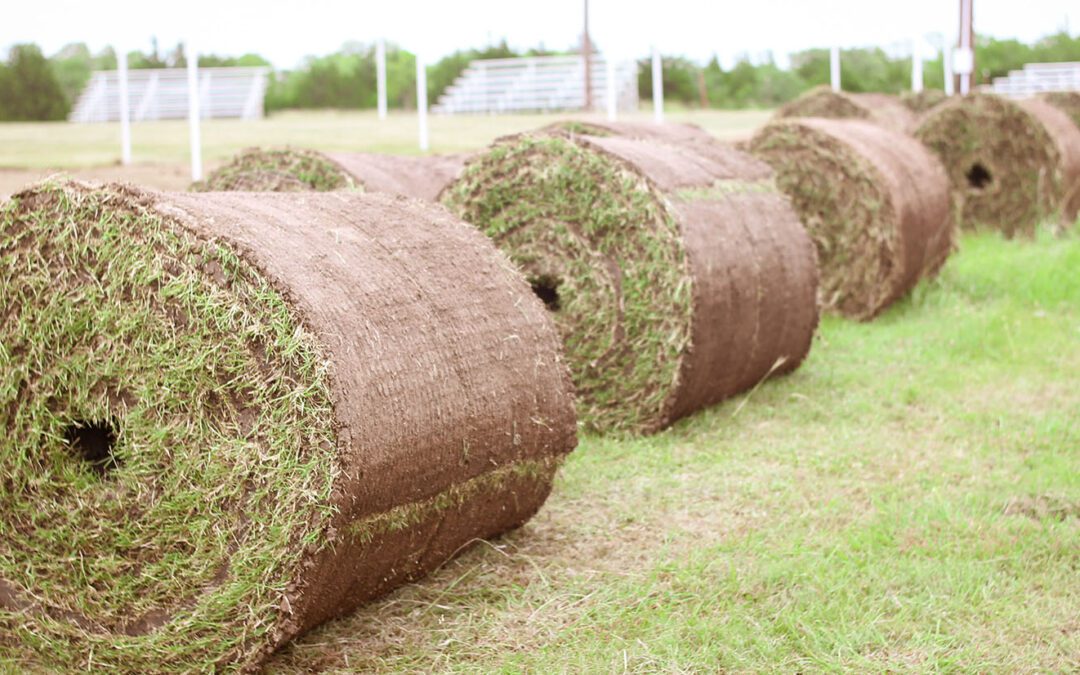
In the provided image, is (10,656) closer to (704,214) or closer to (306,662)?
(306,662)

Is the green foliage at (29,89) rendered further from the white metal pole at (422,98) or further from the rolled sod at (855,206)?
the rolled sod at (855,206)

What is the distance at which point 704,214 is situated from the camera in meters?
6.36

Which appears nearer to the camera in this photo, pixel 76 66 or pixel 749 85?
pixel 76 66

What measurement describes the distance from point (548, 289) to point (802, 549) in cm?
258

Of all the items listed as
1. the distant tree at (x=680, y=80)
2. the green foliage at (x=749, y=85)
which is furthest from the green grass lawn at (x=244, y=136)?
the green foliage at (x=749, y=85)

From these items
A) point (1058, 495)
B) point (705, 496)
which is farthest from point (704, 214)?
point (1058, 495)

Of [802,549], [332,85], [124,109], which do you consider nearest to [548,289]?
[802,549]

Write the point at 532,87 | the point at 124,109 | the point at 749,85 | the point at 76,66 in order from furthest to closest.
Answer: the point at 749,85, the point at 532,87, the point at 76,66, the point at 124,109

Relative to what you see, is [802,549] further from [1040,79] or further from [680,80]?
[1040,79]

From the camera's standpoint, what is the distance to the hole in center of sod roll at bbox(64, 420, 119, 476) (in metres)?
3.84

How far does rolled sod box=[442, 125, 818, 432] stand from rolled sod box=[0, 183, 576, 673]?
2132mm

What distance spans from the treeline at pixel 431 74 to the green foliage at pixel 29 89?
0.04 feet

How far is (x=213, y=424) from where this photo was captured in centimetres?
357

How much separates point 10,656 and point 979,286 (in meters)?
8.25
